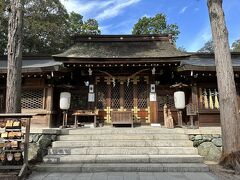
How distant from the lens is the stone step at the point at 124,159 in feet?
20.6

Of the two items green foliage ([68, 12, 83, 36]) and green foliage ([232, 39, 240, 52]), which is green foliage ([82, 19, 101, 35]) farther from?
green foliage ([232, 39, 240, 52])

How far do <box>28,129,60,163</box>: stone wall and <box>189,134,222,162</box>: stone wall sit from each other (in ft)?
15.7

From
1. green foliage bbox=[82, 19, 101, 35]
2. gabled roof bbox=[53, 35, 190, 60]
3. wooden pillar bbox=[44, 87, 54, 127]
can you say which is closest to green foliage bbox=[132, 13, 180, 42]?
green foliage bbox=[82, 19, 101, 35]

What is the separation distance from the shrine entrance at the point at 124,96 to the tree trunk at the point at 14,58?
456 cm

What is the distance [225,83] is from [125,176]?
3.90 meters

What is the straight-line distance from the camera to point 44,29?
23.9 metres

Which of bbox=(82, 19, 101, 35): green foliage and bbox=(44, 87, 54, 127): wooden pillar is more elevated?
bbox=(82, 19, 101, 35): green foliage

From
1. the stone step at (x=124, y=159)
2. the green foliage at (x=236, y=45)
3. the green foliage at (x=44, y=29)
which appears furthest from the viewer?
the green foliage at (x=236, y=45)

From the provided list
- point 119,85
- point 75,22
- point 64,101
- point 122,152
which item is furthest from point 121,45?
point 75,22

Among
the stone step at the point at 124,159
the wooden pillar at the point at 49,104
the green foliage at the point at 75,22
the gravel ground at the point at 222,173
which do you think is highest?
the green foliage at the point at 75,22

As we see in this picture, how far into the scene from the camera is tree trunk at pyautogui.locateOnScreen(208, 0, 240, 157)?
6133 millimetres

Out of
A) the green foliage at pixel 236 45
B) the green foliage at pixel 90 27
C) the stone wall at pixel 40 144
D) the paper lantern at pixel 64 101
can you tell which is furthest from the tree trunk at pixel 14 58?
the green foliage at pixel 236 45

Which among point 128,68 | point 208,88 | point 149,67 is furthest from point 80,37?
point 208,88

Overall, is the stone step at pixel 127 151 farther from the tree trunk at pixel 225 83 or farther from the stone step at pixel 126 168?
the tree trunk at pixel 225 83
